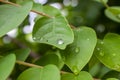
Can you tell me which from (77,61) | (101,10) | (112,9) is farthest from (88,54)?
(101,10)

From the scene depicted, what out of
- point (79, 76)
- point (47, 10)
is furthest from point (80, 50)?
point (47, 10)

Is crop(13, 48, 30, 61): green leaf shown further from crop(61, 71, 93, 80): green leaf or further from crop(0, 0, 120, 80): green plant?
crop(61, 71, 93, 80): green leaf

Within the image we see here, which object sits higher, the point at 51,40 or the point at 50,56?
the point at 51,40

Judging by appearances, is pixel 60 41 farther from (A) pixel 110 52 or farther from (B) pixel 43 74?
(A) pixel 110 52

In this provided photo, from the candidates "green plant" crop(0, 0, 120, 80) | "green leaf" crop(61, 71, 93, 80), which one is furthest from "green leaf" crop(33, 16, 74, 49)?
"green leaf" crop(61, 71, 93, 80)

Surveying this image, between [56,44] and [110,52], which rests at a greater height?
[56,44]

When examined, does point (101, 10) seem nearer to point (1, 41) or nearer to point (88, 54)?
point (1, 41)

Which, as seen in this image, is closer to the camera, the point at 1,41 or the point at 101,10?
the point at 1,41
